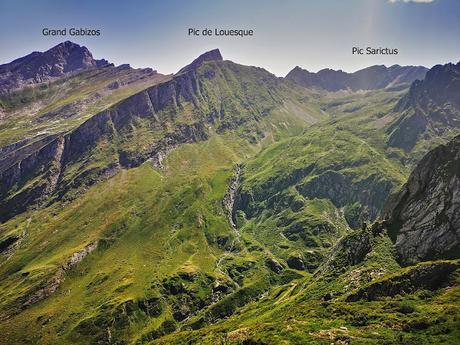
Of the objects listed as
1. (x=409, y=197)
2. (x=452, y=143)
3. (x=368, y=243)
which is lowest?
(x=368, y=243)

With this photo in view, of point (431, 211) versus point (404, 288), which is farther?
point (431, 211)

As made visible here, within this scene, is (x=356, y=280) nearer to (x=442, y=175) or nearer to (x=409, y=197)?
(x=409, y=197)

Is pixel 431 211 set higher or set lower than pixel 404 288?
higher

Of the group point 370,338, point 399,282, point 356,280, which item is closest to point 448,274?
point 399,282

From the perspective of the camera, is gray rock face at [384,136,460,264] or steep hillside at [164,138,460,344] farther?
gray rock face at [384,136,460,264]

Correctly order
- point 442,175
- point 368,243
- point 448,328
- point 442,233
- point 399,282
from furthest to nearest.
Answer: point 368,243 → point 442,175 → point 442,233 → point 399,282 → point 448,328

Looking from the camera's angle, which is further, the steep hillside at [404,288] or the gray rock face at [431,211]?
the gray rock face at [431,211]

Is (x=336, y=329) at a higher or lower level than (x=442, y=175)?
lower

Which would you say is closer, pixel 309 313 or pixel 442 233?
pixel 309 313
